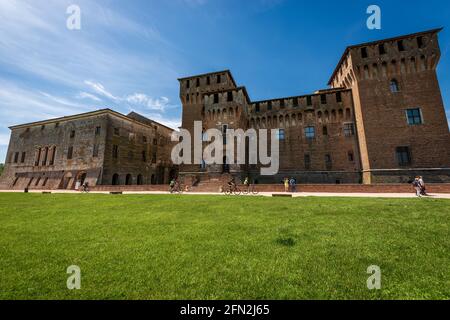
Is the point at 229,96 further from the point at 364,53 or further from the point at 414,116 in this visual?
the point at 414,116

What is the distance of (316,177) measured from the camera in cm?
2764

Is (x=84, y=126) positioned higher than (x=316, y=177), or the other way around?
(x=84, y=126)

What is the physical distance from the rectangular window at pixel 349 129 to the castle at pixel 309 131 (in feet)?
0.40

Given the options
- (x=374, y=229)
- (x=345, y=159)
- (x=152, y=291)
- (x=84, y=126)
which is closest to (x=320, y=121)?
(x=345, y=159)

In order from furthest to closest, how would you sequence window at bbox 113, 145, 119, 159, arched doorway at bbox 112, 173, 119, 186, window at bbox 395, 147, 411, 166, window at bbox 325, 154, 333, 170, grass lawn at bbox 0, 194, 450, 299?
Answer: window at bbox 113, 145, 119, 159 → arched doorway at bbox 112, 173, 119, 186 → window at bbox 325, 154, 333, 170 → window at bbox 395, 147, 411, 166 → grass lawn at bbox 0, 194, 450, 299

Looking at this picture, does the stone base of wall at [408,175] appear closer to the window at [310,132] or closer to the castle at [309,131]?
the castle at [309,131]

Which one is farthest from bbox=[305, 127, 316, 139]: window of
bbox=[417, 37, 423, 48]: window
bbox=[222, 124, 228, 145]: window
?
bbox=[417, 37, 423, 48]: window

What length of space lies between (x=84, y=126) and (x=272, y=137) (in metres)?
31.6

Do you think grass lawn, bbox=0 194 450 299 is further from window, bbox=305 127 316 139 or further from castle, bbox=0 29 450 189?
window, bbox=305 127 316 139

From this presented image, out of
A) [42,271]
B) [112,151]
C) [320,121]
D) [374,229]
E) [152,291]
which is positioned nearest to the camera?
[152,291]

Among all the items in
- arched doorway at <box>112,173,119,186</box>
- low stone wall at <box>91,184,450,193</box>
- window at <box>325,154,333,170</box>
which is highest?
window at <box>325,154,333,170</box>

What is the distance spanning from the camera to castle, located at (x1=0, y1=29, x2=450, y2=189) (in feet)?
75.0

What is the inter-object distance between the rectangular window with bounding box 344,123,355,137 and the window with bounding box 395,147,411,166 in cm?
562
